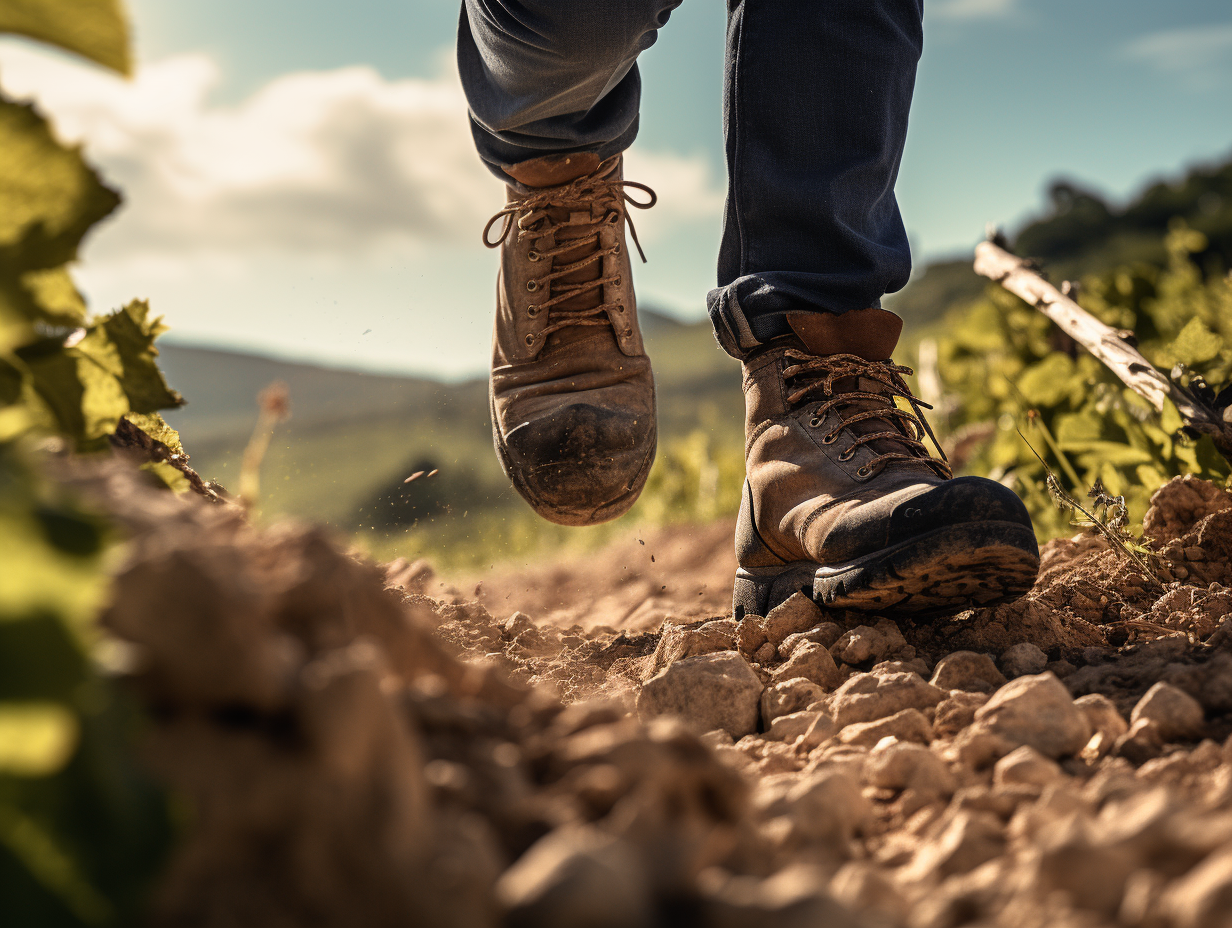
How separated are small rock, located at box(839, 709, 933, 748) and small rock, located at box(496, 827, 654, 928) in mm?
687

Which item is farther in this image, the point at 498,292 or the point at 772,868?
the point at 498,292

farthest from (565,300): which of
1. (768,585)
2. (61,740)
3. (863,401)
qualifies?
(61,740)

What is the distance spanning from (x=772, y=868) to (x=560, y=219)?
2038mm

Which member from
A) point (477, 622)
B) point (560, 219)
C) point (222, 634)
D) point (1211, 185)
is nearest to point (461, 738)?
point (222, 634)

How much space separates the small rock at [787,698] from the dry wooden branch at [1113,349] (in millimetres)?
1250

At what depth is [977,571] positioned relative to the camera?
64.7 inches

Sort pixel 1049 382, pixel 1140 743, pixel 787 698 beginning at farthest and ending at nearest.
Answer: pixel 1049 382 → pixel 787 698 → pixel 1140 743

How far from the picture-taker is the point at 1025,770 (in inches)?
37.1

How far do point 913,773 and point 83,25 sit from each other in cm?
98

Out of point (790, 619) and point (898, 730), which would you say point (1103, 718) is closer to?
point (898, 730)

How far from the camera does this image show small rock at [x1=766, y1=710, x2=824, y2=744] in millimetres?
1271

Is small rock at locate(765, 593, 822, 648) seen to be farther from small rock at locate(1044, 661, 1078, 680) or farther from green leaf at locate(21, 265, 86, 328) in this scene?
green leaf at locate(21, 265, 86, 328)

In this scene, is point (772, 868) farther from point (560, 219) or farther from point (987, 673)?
point (560, 219)

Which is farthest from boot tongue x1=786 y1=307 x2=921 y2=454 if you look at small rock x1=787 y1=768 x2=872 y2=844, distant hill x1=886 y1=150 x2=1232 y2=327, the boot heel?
distant hill x1=886 y1=150 x2=1232 y2=327
